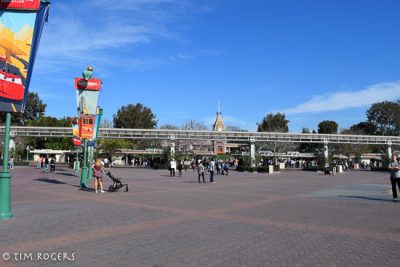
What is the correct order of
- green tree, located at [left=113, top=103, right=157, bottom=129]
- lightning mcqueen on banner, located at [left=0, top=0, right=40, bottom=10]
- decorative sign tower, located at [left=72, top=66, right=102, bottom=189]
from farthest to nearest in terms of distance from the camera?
green tree, located at [left=113, top=103, right=157, bottom=129] → decorative sign tower, located at [left=72, top=66, right=102, bottom=189] → lightning mcqueen on banner, located at [left=0, top=0, right=40, bottom=10]

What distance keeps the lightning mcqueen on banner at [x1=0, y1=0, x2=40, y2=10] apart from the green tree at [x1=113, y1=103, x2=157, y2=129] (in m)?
87.4

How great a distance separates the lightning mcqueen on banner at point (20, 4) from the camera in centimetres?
987

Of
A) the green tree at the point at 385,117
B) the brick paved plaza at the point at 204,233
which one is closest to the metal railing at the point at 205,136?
the green tree at the point at 385,117

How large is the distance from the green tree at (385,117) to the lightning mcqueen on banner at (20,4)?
114242mm

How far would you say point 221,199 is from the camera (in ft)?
48.5

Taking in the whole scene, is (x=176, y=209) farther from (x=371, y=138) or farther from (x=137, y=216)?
(x=371, y=138)

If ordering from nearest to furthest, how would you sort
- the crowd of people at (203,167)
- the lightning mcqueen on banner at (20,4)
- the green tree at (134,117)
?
the lightning mcqueen on banner at (20,4), the crowd of people at (203,167), the green tree at (134,117)

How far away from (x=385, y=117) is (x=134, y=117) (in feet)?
236

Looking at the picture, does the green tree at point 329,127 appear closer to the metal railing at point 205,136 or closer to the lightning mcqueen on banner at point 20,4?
the metal railing at point 205,136

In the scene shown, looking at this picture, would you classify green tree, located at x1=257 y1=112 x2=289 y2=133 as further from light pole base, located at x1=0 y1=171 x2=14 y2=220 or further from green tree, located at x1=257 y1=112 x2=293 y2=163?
light pole base, located at x1=0 y1=171 x2=14 y2=220

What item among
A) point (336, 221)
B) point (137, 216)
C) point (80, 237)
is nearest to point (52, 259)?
point (80, 237)

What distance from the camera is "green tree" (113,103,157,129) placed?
318 ft

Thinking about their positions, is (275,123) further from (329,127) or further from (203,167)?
A: (203,167)

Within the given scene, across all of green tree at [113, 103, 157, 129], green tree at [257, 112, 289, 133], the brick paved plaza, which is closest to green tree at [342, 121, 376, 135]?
green tree at [257, 112, 289, 133]
